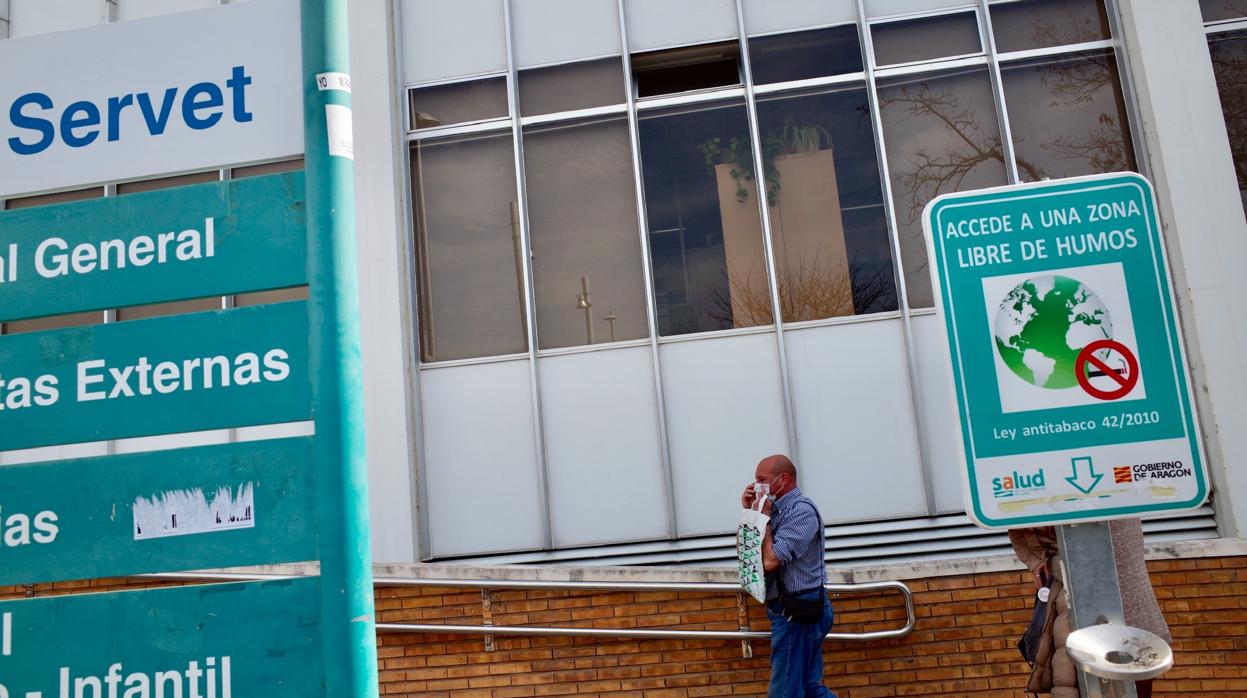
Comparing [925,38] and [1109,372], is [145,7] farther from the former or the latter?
[1109,372]

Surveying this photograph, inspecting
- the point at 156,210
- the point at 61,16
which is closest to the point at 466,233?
the point at 61,16

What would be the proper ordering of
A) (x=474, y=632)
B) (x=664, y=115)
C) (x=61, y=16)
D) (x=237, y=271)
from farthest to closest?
(x=61, y=16)
(x=664, y=115)
(x=474, y=632)
(x=237, y=271)

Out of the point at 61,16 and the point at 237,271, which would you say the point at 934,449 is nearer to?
the point at 237,271

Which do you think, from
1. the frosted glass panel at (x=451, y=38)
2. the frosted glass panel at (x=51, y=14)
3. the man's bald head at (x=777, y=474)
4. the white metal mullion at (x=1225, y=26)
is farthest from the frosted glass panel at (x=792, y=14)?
the frosted glass panel at (x=51, y=14)

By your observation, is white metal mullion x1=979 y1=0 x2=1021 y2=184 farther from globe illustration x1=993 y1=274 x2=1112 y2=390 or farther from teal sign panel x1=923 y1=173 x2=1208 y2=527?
globe illustration x1=993 y1=274 x2=1112 y2=390

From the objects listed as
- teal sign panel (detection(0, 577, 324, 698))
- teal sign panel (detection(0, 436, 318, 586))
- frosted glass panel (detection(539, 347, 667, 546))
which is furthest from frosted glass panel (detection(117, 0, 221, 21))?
teal sign panel (detection(0, 577, 324, 698))

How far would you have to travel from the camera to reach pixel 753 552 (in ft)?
20.1

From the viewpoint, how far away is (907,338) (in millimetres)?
8859

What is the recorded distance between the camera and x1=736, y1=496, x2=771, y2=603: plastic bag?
605 centimetres

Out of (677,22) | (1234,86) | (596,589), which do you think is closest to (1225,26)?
(1234,86)

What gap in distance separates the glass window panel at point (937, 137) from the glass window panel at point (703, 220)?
4.29 ft

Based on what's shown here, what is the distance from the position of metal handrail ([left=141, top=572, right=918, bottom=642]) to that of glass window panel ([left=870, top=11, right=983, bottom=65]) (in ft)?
16.6

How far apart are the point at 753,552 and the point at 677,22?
553cm

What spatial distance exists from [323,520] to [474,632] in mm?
4565
